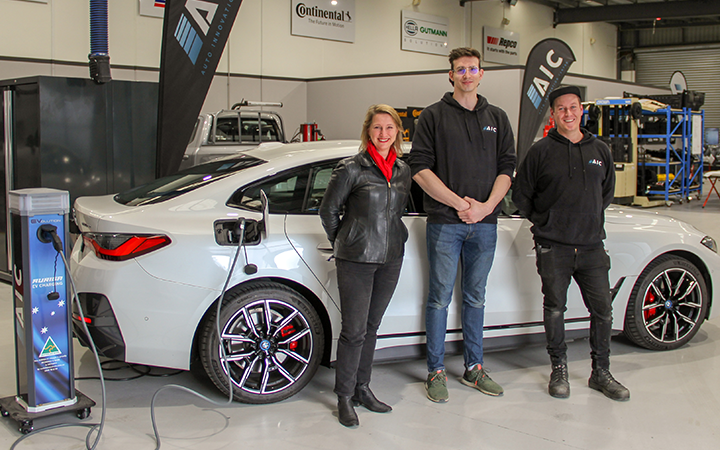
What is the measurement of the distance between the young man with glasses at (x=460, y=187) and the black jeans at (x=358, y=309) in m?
0.33

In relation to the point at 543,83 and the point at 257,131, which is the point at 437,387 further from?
the point at 257,131

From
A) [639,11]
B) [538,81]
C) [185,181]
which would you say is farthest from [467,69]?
[639,11]

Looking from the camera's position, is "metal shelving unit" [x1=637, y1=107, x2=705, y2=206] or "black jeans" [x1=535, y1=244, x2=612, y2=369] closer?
"black jeans" [x1=535, y1=244, x2=612, y2=369]

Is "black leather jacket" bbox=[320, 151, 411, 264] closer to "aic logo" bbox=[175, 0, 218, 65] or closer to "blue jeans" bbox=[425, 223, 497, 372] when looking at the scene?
"blue jeans" bbox=[425, 223, 497, 372]

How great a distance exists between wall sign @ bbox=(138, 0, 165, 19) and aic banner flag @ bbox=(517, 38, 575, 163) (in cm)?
751

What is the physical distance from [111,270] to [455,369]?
1.91 meters

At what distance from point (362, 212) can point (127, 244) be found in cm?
103

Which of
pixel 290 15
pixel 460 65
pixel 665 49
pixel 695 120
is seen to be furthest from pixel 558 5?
pixel 460 65

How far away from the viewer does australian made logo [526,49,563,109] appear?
8.93 m

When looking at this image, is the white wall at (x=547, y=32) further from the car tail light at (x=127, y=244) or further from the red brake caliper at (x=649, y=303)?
the car tail light at (x=127, y=244)

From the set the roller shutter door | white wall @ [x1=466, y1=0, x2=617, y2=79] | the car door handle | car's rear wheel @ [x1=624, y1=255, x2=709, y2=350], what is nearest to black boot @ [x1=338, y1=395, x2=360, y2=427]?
the car door handle

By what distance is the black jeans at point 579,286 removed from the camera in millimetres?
3166

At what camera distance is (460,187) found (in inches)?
121

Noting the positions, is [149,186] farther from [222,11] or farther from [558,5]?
[558,5]
